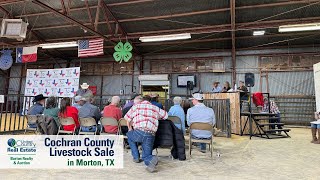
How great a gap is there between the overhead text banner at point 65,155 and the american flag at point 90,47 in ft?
20.1

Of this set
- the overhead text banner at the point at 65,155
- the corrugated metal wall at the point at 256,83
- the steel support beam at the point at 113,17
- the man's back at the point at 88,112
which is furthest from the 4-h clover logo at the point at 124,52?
the overhead text banner at the point at 65,155

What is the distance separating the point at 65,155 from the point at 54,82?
895 cm

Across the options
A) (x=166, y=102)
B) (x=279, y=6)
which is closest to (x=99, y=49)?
(x=166, y=102)

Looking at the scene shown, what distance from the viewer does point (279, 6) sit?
823 cm

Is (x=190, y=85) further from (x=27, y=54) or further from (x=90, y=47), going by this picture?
(x=27, y=54)

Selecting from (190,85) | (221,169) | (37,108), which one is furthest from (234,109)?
(37,108)

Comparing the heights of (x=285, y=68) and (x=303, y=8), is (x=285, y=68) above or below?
below

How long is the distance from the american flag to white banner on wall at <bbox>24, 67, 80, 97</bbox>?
1461 mm

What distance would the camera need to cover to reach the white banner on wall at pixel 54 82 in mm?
10562

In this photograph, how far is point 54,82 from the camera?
11094 mm

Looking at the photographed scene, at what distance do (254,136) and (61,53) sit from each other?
498 inches

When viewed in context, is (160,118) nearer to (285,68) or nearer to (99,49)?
(99,49)

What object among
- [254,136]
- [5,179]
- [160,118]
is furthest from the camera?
[254,136]

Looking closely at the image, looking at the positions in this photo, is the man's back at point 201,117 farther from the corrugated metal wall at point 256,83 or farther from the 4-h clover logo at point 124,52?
the corrugated metal wall at point 256,83
